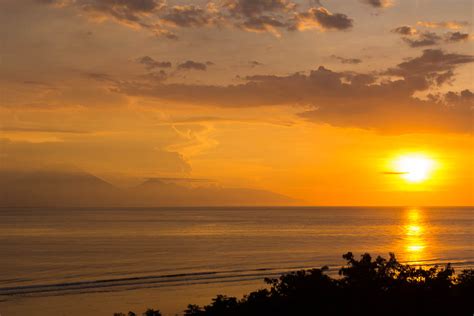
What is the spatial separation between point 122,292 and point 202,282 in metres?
6.72

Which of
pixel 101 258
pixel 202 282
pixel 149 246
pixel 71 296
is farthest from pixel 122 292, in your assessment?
pixel 149 246

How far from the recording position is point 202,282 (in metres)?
41.0

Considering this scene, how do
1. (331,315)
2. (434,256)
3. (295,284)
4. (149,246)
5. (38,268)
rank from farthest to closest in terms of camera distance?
(149,246) < (434,256) < (38,268) < (295,284) < (331,315)

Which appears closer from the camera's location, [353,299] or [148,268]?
[353,299]

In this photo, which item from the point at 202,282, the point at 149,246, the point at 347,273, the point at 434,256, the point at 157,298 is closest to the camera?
the point at 347,273

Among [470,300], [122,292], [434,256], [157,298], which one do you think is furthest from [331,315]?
[434,256]

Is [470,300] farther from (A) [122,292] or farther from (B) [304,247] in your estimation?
(B) [304,247]

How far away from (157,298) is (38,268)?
21.2m

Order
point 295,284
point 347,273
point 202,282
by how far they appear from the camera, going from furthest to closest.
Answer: point 202,282, point 347,273, point 295,284

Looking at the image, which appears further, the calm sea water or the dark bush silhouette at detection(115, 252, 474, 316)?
the calm sea water

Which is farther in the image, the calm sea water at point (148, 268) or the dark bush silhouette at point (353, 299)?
the calm sea water at point (148, 268)

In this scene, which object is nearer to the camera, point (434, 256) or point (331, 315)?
point (331, 315)

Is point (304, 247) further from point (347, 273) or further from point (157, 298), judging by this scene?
point (347, 273)

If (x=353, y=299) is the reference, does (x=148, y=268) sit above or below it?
above
